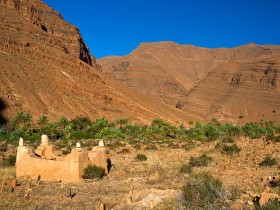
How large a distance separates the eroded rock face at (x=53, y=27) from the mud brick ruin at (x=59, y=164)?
7594cm

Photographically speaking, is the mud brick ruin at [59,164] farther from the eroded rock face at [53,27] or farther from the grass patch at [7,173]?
the eroded rock face at [53,27]

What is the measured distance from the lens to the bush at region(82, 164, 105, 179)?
602 inches

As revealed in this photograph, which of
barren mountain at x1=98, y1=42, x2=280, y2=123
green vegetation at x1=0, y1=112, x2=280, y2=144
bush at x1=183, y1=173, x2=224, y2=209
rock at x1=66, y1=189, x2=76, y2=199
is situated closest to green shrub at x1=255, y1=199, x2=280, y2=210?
bush at x1=183, y1=173, x2=224, y2=209

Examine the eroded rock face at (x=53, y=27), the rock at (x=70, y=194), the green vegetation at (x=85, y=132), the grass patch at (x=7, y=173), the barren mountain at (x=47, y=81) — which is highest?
the eroded rock face at (x=53, y=27)

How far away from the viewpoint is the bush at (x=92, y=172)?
15289 millimetres

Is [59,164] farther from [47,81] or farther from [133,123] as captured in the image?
[47,81]

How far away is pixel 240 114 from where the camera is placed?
115625mm

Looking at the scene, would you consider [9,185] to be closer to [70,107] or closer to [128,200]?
[128,200]

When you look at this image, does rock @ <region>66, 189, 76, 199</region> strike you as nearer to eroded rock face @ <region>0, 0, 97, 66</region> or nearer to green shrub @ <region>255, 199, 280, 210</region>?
green shrub @ <region>255, 199, 280, 210</region>

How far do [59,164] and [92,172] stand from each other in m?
1.39

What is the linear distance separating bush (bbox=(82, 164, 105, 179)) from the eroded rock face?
3038 inches

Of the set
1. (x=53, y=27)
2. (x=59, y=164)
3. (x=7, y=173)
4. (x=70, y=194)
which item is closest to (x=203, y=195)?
(x=70, y=194)

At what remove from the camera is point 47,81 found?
2921 inches

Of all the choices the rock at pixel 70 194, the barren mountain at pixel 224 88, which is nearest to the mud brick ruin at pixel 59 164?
the rock at pixel 70 194
